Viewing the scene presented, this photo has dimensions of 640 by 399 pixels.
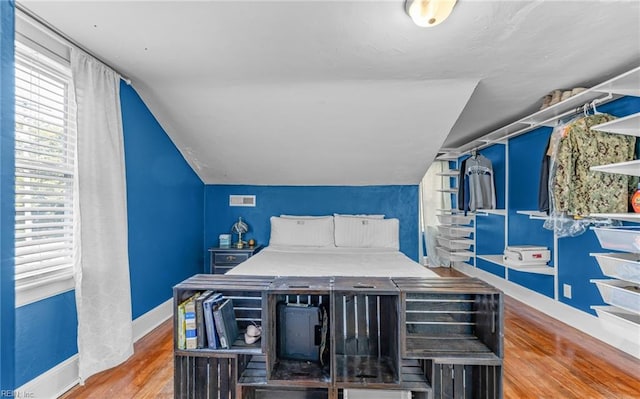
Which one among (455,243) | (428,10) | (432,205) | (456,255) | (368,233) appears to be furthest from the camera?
(432,205)

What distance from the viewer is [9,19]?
2.79 ft

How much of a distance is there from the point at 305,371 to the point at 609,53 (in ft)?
9.20

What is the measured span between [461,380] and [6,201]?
209 centimetres

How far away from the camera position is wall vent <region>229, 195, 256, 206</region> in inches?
171

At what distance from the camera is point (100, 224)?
209cm

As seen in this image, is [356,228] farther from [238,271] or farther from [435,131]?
[238,271]

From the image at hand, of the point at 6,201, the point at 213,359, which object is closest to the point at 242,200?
the point at 213,359

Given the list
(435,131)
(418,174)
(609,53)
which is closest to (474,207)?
(418,174)

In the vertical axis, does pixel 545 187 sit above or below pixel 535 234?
above

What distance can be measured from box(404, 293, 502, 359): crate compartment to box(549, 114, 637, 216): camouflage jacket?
1425mm

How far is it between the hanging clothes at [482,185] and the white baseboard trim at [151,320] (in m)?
3.87

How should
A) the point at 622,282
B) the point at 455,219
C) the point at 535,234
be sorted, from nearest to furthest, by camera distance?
the point at 622,282
the point at 535,234
the point at 455,219

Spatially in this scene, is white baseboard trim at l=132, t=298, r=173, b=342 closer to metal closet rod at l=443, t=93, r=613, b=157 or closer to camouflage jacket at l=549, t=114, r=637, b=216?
camouflage jacket at l=549, t=114, r=637, b=216

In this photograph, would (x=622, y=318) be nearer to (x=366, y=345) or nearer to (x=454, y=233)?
(x=366, y=345)
